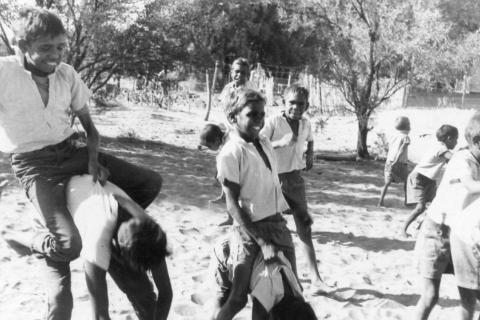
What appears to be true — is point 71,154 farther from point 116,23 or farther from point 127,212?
point 116,23

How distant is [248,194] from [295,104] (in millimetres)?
1506

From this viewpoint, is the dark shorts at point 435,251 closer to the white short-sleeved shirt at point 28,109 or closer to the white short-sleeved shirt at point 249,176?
the white short-sleeved shirt at point 249,176

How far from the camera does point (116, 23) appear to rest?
10.2 metres

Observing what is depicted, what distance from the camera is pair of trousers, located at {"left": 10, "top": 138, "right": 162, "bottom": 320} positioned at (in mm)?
2461

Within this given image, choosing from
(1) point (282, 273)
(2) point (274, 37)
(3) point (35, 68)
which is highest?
(2) point (274, 37)

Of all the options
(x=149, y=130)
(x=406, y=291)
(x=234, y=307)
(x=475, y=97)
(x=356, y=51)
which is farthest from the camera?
(x=475, y=97)

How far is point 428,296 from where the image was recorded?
→ 3125mm

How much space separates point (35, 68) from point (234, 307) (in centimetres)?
150

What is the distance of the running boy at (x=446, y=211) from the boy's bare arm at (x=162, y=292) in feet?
4.97

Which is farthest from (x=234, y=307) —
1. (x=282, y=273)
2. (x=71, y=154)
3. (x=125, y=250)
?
(x=71, y=154)

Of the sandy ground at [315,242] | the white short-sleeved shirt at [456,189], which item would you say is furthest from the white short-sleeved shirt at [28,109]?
the white short-sleeved shirt at [456,189]

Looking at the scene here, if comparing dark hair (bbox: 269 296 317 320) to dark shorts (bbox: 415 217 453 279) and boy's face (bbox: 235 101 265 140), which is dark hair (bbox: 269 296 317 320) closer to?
boy's face (bbox: 235 101 265 140)

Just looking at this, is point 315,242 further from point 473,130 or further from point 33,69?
point 33,69

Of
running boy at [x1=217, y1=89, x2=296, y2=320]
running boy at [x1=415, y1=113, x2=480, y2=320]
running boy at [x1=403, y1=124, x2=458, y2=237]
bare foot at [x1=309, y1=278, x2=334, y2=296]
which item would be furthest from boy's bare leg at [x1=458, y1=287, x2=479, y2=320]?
running boy at [x1=403, y1=124, x2=458, y2=237]
